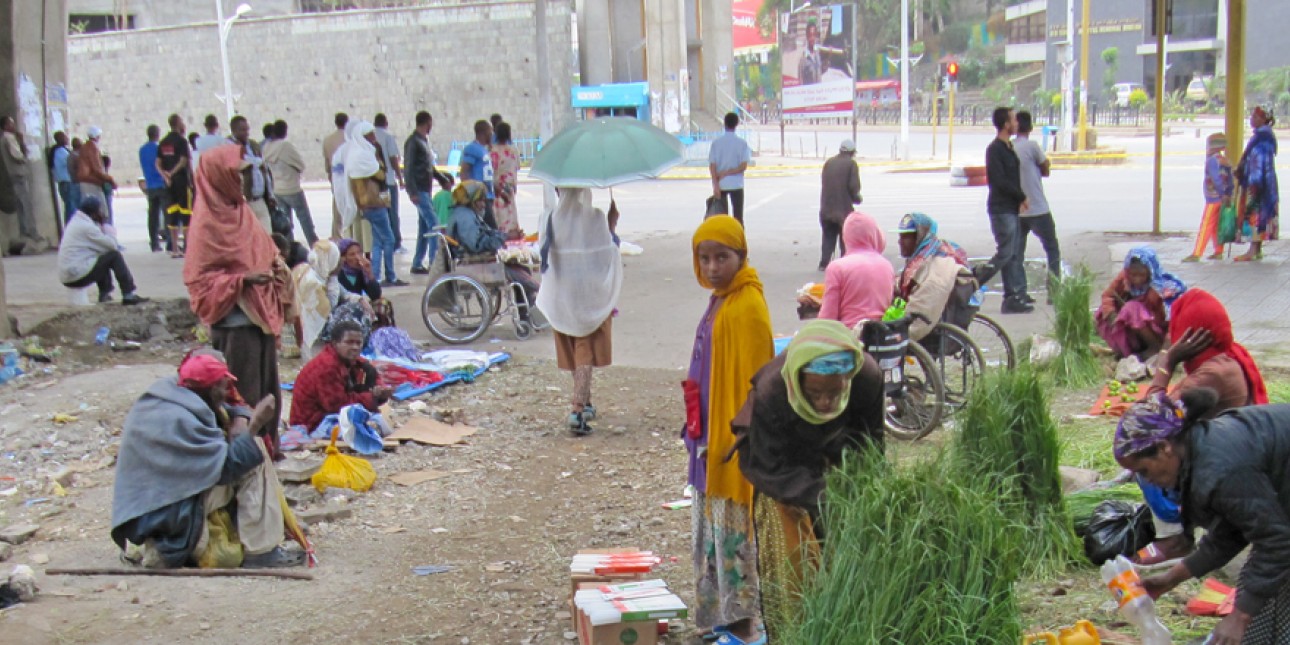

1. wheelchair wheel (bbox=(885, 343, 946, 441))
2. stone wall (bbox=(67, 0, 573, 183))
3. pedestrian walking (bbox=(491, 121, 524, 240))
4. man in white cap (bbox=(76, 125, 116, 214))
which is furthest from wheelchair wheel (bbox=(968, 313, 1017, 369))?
stone wall (bbox=(67, 0, 573, 183))

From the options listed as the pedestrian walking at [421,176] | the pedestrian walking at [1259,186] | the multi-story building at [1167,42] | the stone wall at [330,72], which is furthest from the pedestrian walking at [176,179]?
the multi-story building at [1167,42]

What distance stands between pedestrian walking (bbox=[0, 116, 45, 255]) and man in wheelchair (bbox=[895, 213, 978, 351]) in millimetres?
12950

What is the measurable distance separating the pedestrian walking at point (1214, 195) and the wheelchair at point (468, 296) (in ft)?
23.8

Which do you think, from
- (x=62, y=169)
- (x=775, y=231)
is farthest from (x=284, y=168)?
(x=775, y=231)

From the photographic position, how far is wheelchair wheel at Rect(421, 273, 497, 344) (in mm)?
10484

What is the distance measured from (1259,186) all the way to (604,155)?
787cm

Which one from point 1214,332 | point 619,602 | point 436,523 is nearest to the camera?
point 619,602

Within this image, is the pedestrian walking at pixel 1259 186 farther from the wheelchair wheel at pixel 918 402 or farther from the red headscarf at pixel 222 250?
the red headscarf at pixel 222 250

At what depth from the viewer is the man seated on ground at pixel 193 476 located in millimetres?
5172

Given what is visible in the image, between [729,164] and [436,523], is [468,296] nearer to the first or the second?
[729,164]

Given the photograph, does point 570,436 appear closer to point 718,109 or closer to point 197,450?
point 197,450

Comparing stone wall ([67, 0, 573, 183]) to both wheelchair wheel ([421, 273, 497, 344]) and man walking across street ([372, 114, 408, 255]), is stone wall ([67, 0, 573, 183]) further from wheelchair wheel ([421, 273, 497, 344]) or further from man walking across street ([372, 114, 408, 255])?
wheelchair wheel ([421, 273, 497, 344])

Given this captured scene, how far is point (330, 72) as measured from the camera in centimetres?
3569

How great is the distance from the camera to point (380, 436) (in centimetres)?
757
